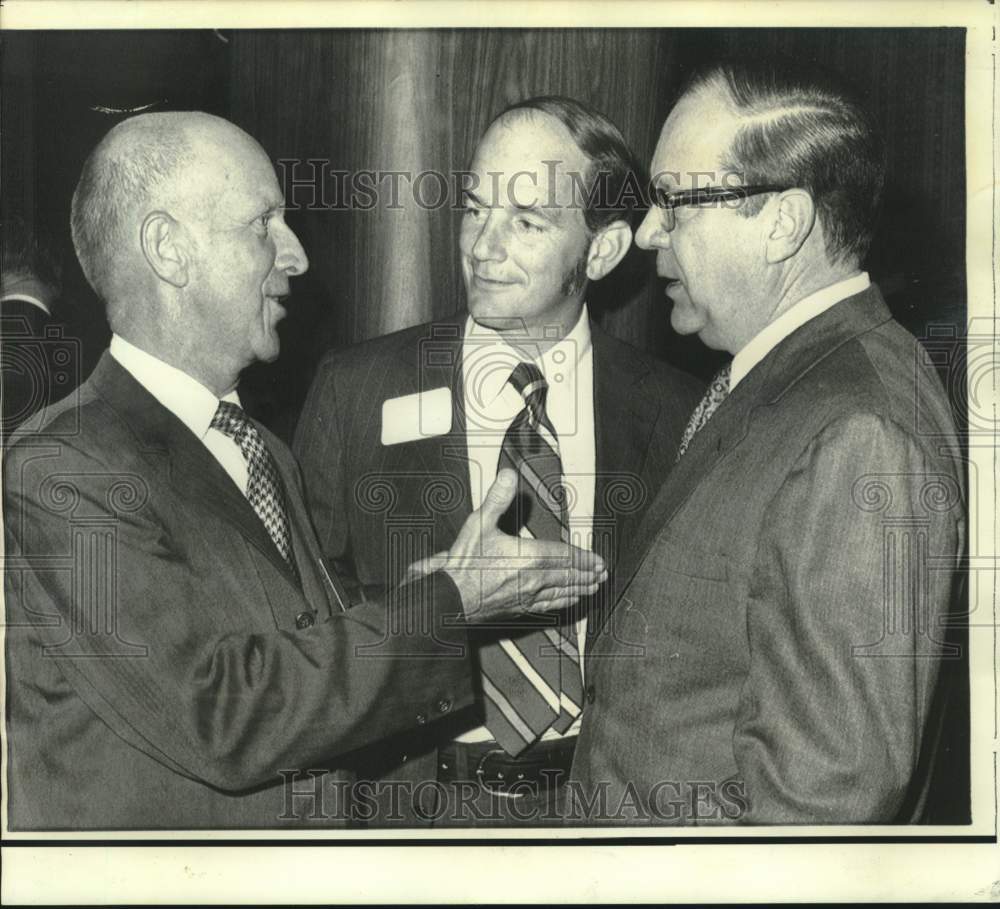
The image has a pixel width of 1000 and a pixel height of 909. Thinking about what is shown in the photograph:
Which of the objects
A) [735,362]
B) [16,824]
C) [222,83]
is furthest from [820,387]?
[16,824]

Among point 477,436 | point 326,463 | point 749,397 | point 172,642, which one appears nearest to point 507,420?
point 477,436

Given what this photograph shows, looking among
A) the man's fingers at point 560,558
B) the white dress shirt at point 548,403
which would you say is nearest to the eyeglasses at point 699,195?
the white dress shirt at point 548,403

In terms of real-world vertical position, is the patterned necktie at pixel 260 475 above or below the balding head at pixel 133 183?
below

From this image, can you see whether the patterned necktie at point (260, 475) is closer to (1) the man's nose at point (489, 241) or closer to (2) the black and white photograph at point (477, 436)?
(2) the black and white photograph at point (477, 436)

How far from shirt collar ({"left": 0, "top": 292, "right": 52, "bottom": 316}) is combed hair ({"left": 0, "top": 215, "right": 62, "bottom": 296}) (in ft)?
0.13

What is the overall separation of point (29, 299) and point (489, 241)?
102 cm

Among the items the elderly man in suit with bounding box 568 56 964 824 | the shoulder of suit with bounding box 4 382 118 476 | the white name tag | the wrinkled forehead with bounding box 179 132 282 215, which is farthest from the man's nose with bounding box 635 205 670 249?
the shoulder of suit with bounding box 4 382 118 476

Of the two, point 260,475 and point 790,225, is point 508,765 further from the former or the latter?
point 790,225

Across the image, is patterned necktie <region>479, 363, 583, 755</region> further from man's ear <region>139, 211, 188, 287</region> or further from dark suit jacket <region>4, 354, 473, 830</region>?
man's ear <region>139, 211, 188, 287</region>

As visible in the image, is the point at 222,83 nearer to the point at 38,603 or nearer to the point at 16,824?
the point at 38,603

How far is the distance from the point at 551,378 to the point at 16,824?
1535 millimetres

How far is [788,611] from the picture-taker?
263 cm

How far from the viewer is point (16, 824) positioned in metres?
2.82

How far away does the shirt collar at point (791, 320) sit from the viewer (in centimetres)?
271
